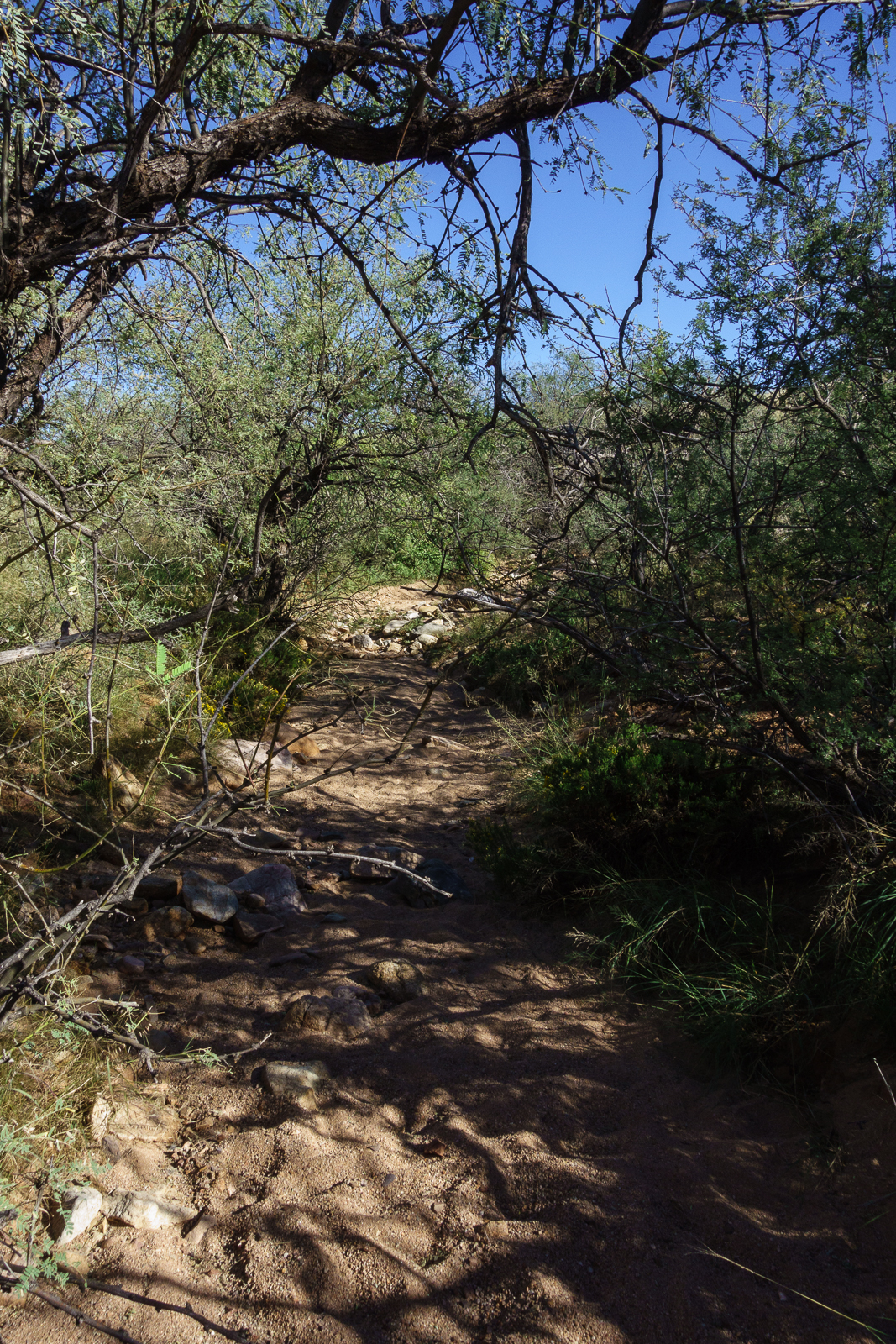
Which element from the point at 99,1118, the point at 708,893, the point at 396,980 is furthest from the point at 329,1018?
the point at 708,893

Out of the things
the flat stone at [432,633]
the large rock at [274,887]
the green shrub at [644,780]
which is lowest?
the large rock at [274,887]

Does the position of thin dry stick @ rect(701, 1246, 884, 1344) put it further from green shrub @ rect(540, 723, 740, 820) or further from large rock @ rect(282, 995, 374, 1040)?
green shrub @ rect(540, 723, 740, 820)

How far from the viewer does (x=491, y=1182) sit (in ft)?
8.11

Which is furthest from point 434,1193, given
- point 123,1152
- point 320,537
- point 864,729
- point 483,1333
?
point 320,537

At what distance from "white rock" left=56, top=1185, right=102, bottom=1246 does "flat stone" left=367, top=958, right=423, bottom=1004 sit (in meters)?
1.44

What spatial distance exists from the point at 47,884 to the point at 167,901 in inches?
21.5

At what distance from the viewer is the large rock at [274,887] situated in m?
4.17

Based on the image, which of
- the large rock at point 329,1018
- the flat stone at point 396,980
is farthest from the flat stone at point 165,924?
the flat stone at point 396,980

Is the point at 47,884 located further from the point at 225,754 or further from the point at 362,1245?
the point at 362,1245

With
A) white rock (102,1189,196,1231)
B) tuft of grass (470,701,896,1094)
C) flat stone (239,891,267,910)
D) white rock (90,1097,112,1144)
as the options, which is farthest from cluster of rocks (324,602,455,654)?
white rock (102,1189,196,1231)

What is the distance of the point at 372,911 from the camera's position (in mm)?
4254

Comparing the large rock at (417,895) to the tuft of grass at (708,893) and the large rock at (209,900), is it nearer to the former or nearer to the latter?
the tuft of grass at (708,893)

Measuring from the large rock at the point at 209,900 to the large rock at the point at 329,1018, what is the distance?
791mm

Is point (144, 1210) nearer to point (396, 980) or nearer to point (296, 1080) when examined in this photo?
point (296, 1080)
